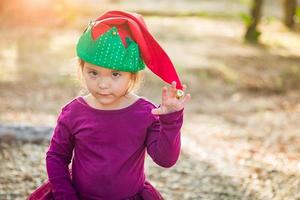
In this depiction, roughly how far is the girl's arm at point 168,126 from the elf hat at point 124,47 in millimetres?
70

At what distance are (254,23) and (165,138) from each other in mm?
11771

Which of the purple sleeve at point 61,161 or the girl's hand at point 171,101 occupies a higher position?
the girl's hand at point 171,101

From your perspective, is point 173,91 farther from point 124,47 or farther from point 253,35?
point 253,35

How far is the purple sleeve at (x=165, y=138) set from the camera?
2.25m

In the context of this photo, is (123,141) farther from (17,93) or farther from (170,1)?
(170,1)

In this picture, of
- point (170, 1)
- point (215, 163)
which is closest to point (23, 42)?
point (215, 163)

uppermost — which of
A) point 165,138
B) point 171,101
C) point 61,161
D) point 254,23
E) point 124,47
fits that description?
point 124,47

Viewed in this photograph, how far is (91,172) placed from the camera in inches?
95.3

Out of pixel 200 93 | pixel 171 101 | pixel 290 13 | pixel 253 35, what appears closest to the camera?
pixel 171 101

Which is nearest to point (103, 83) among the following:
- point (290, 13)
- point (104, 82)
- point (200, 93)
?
point (104, 82)

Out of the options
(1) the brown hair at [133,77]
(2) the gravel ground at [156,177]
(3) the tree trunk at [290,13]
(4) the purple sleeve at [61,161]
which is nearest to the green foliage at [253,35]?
(3) the tree trunk at [290,13]

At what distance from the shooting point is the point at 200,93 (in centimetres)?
858

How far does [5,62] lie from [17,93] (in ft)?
6.58

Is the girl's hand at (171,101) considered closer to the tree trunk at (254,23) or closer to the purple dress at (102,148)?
the purple dress at (102,148)
